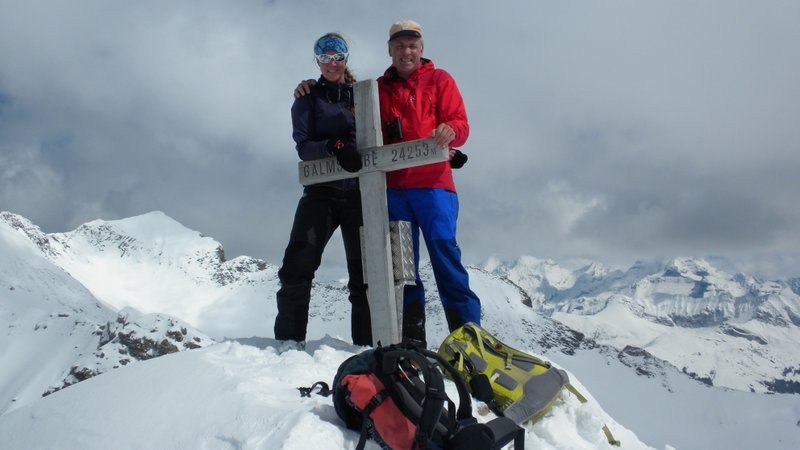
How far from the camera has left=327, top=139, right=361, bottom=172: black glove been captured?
18.8 ft

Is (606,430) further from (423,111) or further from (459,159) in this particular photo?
(423,111)

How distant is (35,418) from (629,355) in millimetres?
157279

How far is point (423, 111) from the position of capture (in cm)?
619

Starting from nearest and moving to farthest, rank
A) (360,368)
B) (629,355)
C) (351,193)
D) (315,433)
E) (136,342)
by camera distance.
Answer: (315,433), (360,368), (351,193), (136,342), (629,355)

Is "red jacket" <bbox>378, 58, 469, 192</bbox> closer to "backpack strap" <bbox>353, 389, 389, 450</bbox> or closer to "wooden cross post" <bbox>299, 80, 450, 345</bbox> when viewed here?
"wooden cross post" <bbox>299, 80, 450, 345</bbox>

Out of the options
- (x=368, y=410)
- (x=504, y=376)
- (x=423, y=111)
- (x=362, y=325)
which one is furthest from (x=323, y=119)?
(x=368, y=410)

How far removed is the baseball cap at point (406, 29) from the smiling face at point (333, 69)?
63 centimetres

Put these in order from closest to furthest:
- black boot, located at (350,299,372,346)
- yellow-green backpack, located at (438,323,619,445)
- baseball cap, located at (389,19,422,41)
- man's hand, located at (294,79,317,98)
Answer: yellow-green backpack, located at (438,323,619,445), baseball cap, located at (389,19,422,41), man's hand, located at (294,79,317,98), black boot, located at (350,299,372,346)

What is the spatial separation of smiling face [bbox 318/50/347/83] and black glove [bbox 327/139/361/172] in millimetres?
881

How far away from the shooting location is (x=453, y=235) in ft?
19.5

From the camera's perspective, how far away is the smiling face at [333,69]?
20.5 ft

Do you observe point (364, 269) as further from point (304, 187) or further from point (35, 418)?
point (35, 418)

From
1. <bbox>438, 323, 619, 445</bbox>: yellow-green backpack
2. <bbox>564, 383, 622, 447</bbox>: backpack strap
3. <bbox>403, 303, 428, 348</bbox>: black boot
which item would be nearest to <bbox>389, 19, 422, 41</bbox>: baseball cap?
<bbox>403, 303, 428, 348</bbox>: black boot

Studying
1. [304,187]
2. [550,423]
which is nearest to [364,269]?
[304,187]
